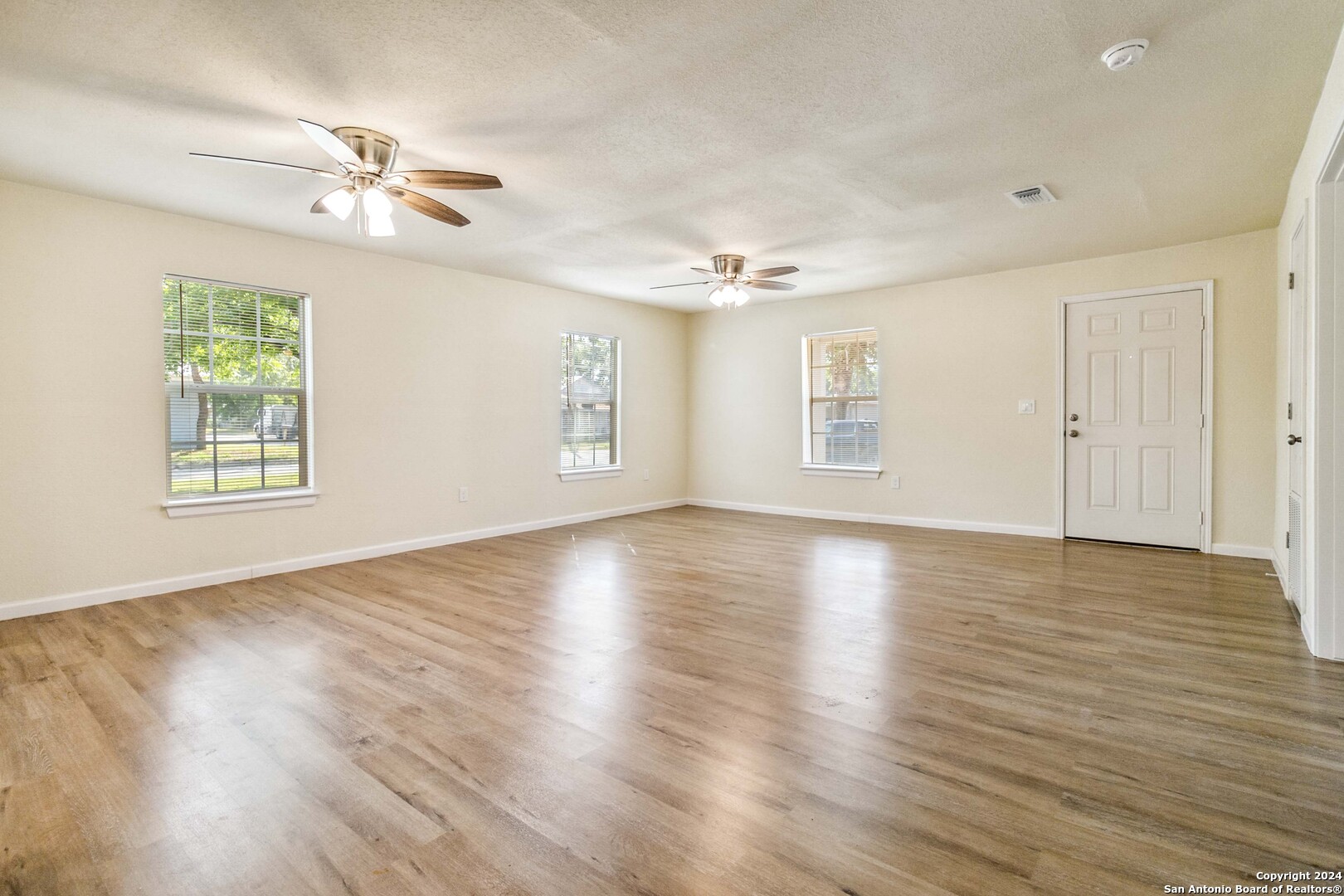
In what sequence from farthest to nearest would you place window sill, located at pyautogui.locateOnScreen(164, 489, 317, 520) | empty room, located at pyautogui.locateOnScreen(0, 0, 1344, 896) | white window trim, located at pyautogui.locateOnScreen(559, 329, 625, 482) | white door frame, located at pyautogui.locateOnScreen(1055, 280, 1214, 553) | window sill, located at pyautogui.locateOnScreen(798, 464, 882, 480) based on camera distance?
1. white window trim, located at pyautogui.locateOnScreen(559, 329, 625, 482)
2. window sill, located at pyautogui.locateOnScreen(798, 464, 882, 480)
3. white door frame, located at pyautogui.locateOnScreen(1055, 280, 1214, 553)
4. window sill, located at pyautogui.locateOnScreen(164, 489, 317, 520)
5. empty room, located at pyautogui.locateOnScreen(0, 0, 1344, 896)

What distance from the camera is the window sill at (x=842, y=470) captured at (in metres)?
6.85

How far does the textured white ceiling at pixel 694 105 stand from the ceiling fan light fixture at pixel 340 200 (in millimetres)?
244

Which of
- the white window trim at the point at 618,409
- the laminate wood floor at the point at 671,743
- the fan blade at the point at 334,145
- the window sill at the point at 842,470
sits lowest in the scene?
the laminate wood floor at the point at 671,743

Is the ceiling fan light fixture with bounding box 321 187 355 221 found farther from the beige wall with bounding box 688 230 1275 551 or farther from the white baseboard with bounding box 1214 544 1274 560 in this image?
the white baseboard with bounding box 1214 544 1274 560

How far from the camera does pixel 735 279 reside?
551cm

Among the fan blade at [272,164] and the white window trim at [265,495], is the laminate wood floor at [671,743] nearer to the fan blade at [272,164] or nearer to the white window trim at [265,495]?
the white window trim at [265,495]

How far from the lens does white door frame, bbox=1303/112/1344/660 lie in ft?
9.09

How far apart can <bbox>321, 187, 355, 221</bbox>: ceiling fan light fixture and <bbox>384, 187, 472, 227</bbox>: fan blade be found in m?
0.18

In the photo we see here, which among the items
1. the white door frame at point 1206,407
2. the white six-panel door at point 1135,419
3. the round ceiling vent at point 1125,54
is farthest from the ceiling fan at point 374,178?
the white door frame at point 1206,407

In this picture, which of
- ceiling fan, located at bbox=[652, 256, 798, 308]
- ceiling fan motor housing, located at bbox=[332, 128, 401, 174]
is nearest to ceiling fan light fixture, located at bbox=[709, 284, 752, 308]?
ceiling fan, located at bbox=[652, 256, 798, 308]

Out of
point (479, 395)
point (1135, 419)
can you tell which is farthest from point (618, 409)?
point (1135, 419)

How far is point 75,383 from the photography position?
154 inches

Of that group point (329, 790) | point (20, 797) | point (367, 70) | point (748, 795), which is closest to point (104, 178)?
point (367, 70)

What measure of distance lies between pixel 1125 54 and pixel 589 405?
5.55 metres
